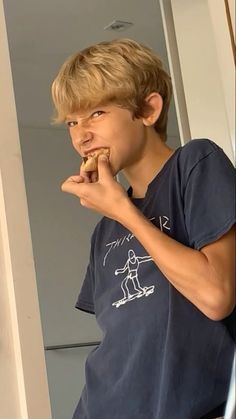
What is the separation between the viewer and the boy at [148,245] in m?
0.77

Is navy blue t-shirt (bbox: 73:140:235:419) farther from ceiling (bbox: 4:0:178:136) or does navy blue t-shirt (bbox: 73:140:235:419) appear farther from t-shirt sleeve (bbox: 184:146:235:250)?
ceiling (bbox: 4:0:178:136)

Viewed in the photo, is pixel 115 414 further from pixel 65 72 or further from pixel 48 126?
pixel 48 126

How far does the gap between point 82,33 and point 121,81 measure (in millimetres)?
1560

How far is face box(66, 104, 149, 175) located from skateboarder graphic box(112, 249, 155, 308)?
118mm

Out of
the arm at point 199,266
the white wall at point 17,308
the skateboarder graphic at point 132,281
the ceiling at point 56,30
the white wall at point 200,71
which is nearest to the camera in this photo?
the arm at point 199,266

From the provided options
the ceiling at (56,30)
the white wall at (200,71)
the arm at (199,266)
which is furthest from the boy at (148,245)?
the ceiling at (56,30)

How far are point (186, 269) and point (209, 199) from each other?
9 centimetres

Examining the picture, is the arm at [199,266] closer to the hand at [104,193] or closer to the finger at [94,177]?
the hand at [104,193]

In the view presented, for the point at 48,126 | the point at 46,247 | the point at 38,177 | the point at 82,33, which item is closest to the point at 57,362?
the point at 46,247

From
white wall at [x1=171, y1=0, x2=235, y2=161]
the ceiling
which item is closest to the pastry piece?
white wall at [x1=171, y1=0, x2=235, y2=161]

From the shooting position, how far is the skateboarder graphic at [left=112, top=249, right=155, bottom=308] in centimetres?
86

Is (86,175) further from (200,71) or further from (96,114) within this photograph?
(200,71)

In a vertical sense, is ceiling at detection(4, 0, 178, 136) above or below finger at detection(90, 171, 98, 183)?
above

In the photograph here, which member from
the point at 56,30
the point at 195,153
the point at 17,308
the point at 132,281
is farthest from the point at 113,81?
the point at 56,30
